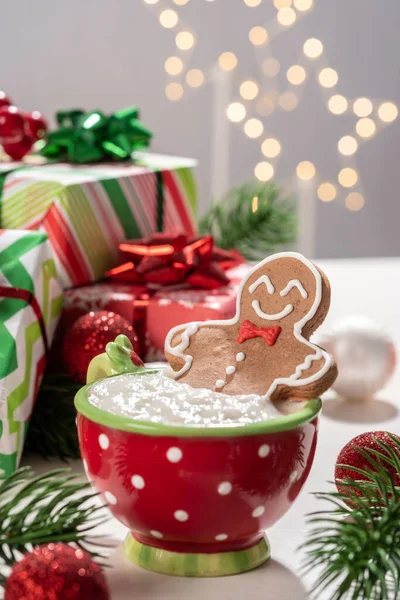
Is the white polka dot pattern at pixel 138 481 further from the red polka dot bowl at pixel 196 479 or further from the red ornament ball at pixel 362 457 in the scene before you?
the red ornament ball at pixel 362 457

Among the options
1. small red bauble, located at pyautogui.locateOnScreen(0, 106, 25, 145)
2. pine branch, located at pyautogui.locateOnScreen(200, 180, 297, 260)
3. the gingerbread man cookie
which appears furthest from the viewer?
pine branch, located at pyautogui.locateOnScreen(200, 180, 297, 260)

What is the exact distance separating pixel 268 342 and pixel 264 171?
1459 mm

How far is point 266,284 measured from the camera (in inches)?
22.8

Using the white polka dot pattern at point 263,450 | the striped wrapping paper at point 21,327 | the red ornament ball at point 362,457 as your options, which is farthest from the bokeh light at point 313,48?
the white polka dot pattern at point 263,450

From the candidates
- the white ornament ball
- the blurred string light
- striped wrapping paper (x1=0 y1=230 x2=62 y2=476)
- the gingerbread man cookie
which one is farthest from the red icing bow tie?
the blurred string light

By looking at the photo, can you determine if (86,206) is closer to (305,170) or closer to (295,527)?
(295,527)

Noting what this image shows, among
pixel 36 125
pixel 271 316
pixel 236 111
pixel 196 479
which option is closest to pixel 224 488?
pixel 196 479

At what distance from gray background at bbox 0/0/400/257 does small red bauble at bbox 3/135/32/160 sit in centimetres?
91

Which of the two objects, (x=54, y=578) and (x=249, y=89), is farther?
(x=249, y=89)

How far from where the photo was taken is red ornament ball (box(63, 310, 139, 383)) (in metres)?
0.80

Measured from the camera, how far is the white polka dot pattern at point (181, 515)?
51 cm

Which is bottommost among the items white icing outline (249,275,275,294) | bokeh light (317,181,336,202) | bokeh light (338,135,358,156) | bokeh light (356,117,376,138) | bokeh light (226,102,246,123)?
bokeh light (317,181,336,202)

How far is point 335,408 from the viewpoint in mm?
906

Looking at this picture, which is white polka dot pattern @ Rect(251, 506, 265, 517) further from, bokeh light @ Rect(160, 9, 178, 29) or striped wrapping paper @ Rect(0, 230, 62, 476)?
bokeh light @ Rect(160, 9, 178, 29)
